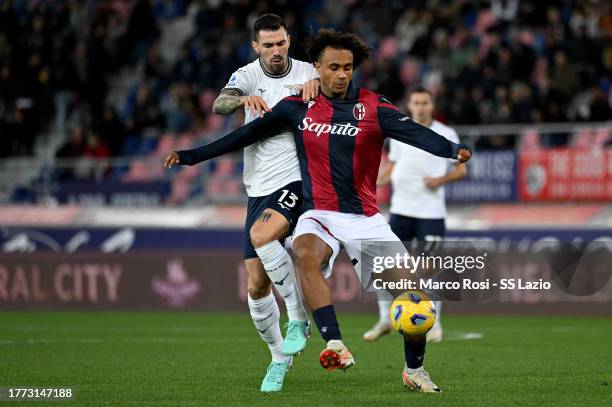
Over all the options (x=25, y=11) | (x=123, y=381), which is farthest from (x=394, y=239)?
(x=25, y=11)

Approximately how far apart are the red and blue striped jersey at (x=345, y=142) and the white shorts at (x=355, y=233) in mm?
62

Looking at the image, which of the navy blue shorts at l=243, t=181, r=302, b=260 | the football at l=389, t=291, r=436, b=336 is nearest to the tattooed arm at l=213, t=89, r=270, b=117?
the navy blue shorts at l=243, t=181, r=302, b=260

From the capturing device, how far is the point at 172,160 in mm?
7902

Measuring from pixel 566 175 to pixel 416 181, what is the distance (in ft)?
19.6

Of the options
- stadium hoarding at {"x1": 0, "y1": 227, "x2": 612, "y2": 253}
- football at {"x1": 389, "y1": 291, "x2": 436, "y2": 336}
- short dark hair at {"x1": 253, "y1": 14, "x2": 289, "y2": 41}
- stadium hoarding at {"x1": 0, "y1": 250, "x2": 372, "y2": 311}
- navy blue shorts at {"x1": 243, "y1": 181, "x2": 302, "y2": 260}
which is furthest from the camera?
stadium hoarding at {"x1": 0, "y1": 227, "x2": 612, "y2": 253}

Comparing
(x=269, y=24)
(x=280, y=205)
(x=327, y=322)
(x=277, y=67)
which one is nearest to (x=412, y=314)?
(x=327, y=322)

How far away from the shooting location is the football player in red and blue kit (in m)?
7.70

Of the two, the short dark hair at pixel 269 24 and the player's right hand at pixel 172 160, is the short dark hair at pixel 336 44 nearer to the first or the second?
the short dark hair at pixel 269 24

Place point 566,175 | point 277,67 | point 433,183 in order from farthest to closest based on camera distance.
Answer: point 566,175 < point 433,183 < point 277,67

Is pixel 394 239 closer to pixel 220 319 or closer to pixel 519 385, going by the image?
pixel 519 385

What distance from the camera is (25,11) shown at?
27891 mm

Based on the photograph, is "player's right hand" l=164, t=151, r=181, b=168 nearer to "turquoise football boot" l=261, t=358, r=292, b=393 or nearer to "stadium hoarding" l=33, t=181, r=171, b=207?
"turquoise football boot" l=261, t=358, r=292, b=393

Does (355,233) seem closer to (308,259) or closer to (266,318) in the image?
(308,259)

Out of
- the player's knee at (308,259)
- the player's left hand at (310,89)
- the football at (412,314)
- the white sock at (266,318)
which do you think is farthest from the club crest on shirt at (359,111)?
the white sock at (266,318)
